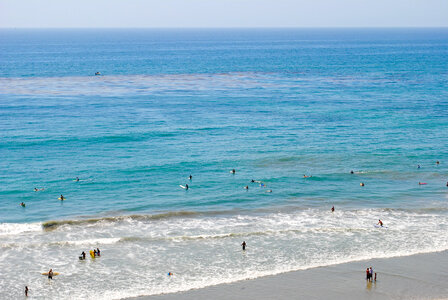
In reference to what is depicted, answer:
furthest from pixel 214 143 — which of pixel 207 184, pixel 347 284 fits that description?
pixel 347 284

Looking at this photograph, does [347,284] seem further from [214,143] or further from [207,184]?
[214,143]

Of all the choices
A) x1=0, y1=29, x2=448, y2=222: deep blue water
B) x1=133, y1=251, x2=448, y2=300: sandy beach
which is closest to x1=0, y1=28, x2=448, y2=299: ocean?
x1=0, y1=29, x2=448, y2=222: deep blue water

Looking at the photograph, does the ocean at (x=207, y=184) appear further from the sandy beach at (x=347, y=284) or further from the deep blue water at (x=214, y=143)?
the sandy beach at (x=347, y=284)

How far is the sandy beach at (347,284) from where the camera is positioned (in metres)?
38.8

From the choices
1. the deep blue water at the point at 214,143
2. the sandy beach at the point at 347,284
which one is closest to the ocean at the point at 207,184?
the deep blue water at the point at 214,143

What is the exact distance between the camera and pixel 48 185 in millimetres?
63094

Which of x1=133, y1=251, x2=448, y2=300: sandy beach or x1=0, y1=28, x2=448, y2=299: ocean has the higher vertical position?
x1=0, y1=28, x2=448, y2=299: ocean

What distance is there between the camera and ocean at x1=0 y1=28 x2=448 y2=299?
44781 millimetres

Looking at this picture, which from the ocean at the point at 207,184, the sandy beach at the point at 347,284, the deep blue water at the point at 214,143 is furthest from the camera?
the deep blue water at the point at 214,143

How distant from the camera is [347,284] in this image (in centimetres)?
4028

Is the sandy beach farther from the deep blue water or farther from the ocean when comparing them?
the deep blue water

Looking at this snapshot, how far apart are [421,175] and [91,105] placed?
72.0 metres

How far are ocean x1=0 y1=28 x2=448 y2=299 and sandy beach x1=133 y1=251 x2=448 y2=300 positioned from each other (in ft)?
4.76

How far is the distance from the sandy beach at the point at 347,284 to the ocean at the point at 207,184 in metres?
1.45
